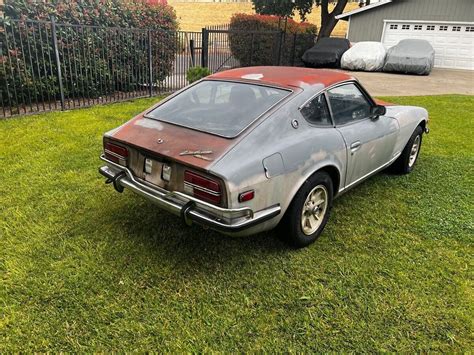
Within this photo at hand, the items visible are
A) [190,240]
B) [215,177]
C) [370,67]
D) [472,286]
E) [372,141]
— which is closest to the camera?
[215,177]

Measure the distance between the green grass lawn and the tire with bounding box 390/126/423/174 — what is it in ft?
1.53

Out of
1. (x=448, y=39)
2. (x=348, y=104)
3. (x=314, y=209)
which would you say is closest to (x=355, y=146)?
(x=348, y=104)

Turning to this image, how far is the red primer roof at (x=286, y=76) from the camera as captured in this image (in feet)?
11.1

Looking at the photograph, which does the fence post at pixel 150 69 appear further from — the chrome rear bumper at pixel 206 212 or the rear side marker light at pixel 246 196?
the rear side marker light at pixel 246 196

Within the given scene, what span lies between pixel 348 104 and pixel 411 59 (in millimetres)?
15618

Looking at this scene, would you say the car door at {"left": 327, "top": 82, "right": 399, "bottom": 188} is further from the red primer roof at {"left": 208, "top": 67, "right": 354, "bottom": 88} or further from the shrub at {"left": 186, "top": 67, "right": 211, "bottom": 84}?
the shrub at {"left": 186, "top": 67, "right": 211, "bottom": 84}

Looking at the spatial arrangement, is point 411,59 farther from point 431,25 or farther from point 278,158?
point 278,158

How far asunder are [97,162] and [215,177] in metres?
2.98

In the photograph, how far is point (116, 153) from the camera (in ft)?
10.7

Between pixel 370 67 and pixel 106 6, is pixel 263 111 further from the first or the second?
pixel 370 67

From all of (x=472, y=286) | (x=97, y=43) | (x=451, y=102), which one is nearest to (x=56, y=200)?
(x=472, y=286)

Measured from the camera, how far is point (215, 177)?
2523 mm

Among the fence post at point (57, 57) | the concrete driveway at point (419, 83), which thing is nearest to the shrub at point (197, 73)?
the fence post at point (57, 57)

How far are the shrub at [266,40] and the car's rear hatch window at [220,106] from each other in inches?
404
